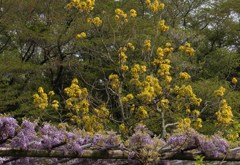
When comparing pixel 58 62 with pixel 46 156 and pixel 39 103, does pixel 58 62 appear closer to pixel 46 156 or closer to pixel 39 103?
pixel 39 103

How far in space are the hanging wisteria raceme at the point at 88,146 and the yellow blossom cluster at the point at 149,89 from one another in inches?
144

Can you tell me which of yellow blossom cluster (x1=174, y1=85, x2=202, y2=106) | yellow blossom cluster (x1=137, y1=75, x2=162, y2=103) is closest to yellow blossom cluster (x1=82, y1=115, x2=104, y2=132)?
yellow blossom cluster (x1=137, y1=75, x2=162, y2=103)

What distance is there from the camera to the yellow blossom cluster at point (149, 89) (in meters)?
8.22

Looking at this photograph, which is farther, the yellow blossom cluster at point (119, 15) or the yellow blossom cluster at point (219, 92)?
the yellow blossom cluster at point (119, 15)

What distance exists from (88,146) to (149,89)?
4.30 meters

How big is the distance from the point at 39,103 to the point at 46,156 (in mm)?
4557

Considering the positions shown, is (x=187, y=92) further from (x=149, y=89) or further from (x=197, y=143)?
(x=197, y=143)

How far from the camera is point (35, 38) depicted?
1503cm

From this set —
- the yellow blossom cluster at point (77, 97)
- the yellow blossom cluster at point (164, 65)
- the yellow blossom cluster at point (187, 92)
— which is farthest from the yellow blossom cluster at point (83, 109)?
the yellow blossom cluster at point (187, 92)

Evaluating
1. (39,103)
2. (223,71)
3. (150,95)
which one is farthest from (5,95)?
(223,71)

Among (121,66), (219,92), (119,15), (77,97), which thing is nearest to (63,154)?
(77,97)

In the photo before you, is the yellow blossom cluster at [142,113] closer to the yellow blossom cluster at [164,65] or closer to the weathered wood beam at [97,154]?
the yellow blossom cluster at [164,65]

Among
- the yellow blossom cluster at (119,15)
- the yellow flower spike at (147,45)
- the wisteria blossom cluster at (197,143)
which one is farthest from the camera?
the yellow blossom cluster at (119,15)

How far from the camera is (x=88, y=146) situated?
4.10 metres
